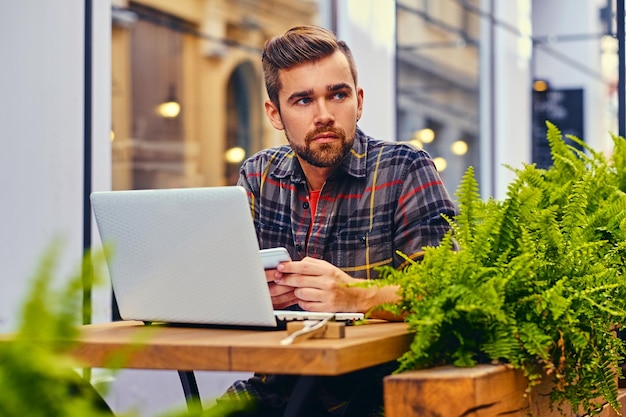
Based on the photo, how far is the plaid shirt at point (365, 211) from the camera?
2.44 metres

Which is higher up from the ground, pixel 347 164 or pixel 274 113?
pixel 274 113

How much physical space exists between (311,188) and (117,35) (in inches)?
125

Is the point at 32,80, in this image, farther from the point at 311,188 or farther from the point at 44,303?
the point at 44,303

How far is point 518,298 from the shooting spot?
5.86ft

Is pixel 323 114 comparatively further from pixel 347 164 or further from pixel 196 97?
pixel 196 97

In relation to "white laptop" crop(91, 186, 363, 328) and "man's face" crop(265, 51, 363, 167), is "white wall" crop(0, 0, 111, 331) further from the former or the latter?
"white laptop" crop(91, 186, 363, 328)

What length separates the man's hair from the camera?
252 cm

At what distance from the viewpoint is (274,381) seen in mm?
2314

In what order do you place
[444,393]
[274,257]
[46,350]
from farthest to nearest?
[274,257]
[444,393]
[46,350]

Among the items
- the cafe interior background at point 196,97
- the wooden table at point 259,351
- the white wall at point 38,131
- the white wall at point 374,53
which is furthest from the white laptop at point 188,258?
the white wall at point 374,53

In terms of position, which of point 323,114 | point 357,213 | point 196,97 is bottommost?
point 357,213

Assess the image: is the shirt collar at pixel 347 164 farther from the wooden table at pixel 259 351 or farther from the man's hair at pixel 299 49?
the wooden table at pixel 259 351

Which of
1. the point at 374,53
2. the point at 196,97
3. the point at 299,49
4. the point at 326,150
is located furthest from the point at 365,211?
the point at 196,97

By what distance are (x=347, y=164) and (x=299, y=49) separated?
0.29 m
